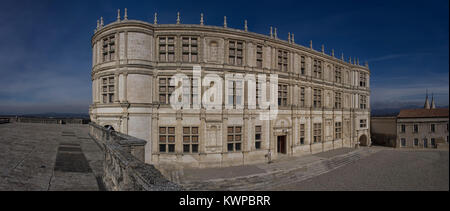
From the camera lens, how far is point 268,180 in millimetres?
15664

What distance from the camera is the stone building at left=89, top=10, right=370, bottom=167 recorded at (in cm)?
1734

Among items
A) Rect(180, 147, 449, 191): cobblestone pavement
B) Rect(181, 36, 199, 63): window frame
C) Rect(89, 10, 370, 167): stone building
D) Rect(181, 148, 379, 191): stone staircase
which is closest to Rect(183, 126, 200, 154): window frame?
Rect(89, 10, 370, 167): stone building

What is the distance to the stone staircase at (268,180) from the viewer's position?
562 inches

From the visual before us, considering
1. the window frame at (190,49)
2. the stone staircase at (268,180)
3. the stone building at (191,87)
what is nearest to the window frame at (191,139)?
the stone building at (191,87)

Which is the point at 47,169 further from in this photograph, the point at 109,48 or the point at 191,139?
the point at 109,48

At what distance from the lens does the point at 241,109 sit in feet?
63.7

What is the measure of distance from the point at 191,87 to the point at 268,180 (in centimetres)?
1085

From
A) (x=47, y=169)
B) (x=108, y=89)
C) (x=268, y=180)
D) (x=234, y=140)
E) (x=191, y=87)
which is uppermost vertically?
(x=191, y=87)

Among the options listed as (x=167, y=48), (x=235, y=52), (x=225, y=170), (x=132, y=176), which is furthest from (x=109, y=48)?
(x=132, y=176)

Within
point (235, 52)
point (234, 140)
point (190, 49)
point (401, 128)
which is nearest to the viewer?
point (190, 49)

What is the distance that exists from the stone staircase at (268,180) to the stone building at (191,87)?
323cm

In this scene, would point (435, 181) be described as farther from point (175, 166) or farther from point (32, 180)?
point (175, 166)

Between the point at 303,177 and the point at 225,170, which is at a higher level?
the point at 225,170

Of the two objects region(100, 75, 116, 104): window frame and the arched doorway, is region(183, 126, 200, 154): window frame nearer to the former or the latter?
region(100, 75, 116, 104): window frame
